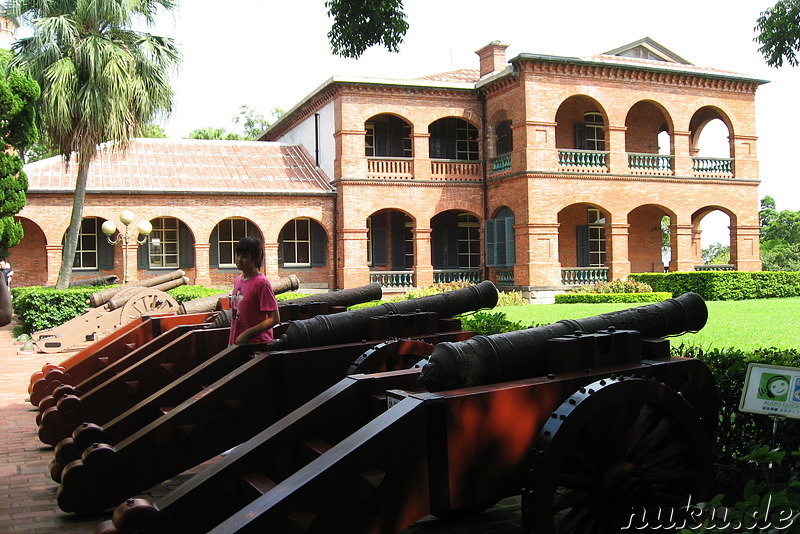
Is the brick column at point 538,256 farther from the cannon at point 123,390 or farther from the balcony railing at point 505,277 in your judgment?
the cannon at point 123,390

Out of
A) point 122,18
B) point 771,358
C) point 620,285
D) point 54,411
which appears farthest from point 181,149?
point 771,358

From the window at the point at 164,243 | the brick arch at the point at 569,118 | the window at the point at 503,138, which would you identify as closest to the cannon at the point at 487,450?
the window at the point at 164,243

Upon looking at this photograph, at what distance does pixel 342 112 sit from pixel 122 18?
734 cm

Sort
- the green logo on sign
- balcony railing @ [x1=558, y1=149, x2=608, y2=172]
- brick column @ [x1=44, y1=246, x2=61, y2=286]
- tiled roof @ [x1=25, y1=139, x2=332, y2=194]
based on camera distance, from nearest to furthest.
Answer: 1. the green logo on sign
2. brick column @ [x1=44, y1=246, x2=61, y2=286]
3. tiled roof @ [x1=25, y1=139, x2=332, y2=194]
4. balcony railing @ [x1=558, y1=149, x2=608, y2=172]

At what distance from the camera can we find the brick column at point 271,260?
957 inches

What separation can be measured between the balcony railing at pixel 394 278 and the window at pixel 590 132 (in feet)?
24.3

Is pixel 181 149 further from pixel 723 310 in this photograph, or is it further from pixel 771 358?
pixel 771 358

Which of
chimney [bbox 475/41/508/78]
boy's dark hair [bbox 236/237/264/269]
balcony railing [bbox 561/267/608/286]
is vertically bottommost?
balcony railing [bbox 561/267/608/286]

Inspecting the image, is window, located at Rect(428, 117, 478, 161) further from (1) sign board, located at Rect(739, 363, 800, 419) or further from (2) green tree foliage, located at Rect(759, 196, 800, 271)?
(1) sign board, located at Rect(739, 363, 800, 419)

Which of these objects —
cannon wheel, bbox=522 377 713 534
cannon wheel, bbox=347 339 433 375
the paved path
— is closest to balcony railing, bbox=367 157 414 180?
the paved path

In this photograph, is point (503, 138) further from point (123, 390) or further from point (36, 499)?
point (36, 499)

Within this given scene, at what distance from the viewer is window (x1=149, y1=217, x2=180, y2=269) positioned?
24.5m

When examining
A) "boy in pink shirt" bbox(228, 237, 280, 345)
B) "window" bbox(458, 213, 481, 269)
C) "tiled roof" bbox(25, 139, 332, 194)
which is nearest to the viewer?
"boy in pink shirt" bbox(228, 237, 280, 345)

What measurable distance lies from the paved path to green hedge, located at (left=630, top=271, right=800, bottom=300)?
19.6 m
